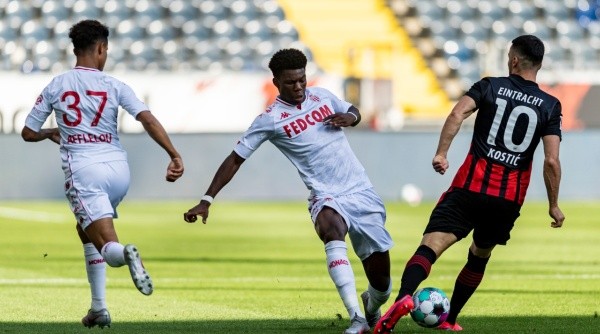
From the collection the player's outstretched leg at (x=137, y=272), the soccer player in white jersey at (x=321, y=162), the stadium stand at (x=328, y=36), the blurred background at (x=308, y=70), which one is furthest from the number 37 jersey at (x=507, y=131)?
the stadium stand at (x=328, y=36)

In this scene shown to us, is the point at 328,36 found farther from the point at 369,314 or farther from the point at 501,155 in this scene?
the point at 501,155

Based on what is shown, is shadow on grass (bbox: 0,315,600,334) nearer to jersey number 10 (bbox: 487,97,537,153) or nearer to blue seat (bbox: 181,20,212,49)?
jersey number 10 (bbox: 487,97,537,153)

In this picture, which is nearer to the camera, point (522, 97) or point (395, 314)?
point (395, 314)

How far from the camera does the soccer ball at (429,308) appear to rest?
24.8 ft

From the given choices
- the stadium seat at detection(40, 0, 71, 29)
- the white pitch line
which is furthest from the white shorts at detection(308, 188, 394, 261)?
the stadium seat at detection(40, 0, 71, 29)

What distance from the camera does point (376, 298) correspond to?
8.20 m

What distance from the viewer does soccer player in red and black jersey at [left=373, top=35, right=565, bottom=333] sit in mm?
7574

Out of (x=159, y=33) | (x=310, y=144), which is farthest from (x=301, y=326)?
(x=159, y=33)

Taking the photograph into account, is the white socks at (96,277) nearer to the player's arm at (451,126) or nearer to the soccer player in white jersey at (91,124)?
the soccer player in white jersey at (91,124)

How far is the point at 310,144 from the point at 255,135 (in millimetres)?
342

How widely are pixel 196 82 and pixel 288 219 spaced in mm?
6228

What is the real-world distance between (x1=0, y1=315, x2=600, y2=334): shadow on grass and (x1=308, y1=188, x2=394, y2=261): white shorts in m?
0.54

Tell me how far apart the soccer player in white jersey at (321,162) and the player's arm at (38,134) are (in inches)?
42.6

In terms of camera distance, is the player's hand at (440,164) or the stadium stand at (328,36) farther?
the stadium stand at (328,36)
